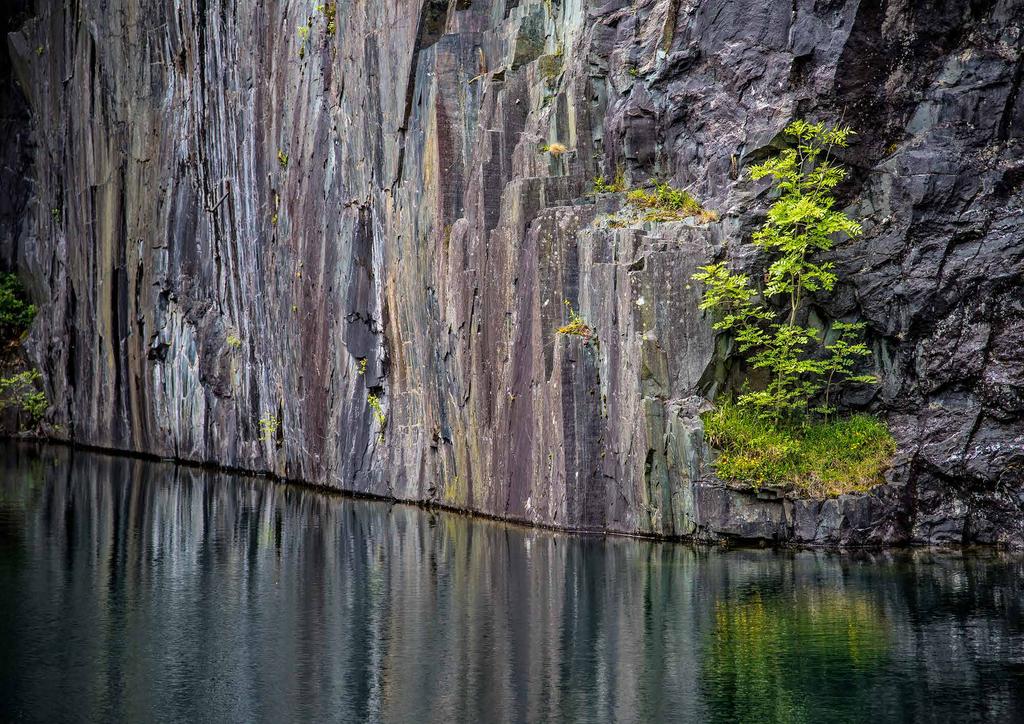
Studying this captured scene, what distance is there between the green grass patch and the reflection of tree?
5379 millimetres

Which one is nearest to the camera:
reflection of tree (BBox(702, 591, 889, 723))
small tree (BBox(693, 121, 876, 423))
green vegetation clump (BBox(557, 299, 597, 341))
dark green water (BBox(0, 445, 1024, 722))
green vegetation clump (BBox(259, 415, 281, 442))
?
reflection of tree (BBox(702, 591, 889, 723))

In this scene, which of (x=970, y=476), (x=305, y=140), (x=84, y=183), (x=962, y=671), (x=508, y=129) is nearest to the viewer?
(x=962, y=671)

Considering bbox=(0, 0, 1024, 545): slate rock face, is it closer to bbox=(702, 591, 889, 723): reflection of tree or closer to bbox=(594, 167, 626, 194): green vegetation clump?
bbox=(594, 167, 626, 194): green vegetation clump

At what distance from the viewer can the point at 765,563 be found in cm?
2361

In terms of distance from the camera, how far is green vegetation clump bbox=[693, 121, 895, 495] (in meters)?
26.2

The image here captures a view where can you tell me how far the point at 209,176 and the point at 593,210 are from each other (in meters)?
25.4

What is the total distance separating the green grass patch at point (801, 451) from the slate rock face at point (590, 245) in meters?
0.38

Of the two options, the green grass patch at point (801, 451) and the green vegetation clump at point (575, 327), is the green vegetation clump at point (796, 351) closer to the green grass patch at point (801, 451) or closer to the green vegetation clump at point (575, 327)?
the green grass patch at point (801, 451)

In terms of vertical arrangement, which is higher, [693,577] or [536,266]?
[536,266]

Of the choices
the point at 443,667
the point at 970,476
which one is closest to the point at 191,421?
the point at 970,476

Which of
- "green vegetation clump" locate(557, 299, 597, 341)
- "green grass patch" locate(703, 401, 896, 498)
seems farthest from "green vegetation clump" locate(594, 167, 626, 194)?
"green grass patch" locate(703, 401, 896, 498)

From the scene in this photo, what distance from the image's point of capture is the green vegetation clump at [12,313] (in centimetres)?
6419

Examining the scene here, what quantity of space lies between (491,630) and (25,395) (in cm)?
4777

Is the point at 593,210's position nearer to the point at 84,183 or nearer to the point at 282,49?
the point at 282,49
